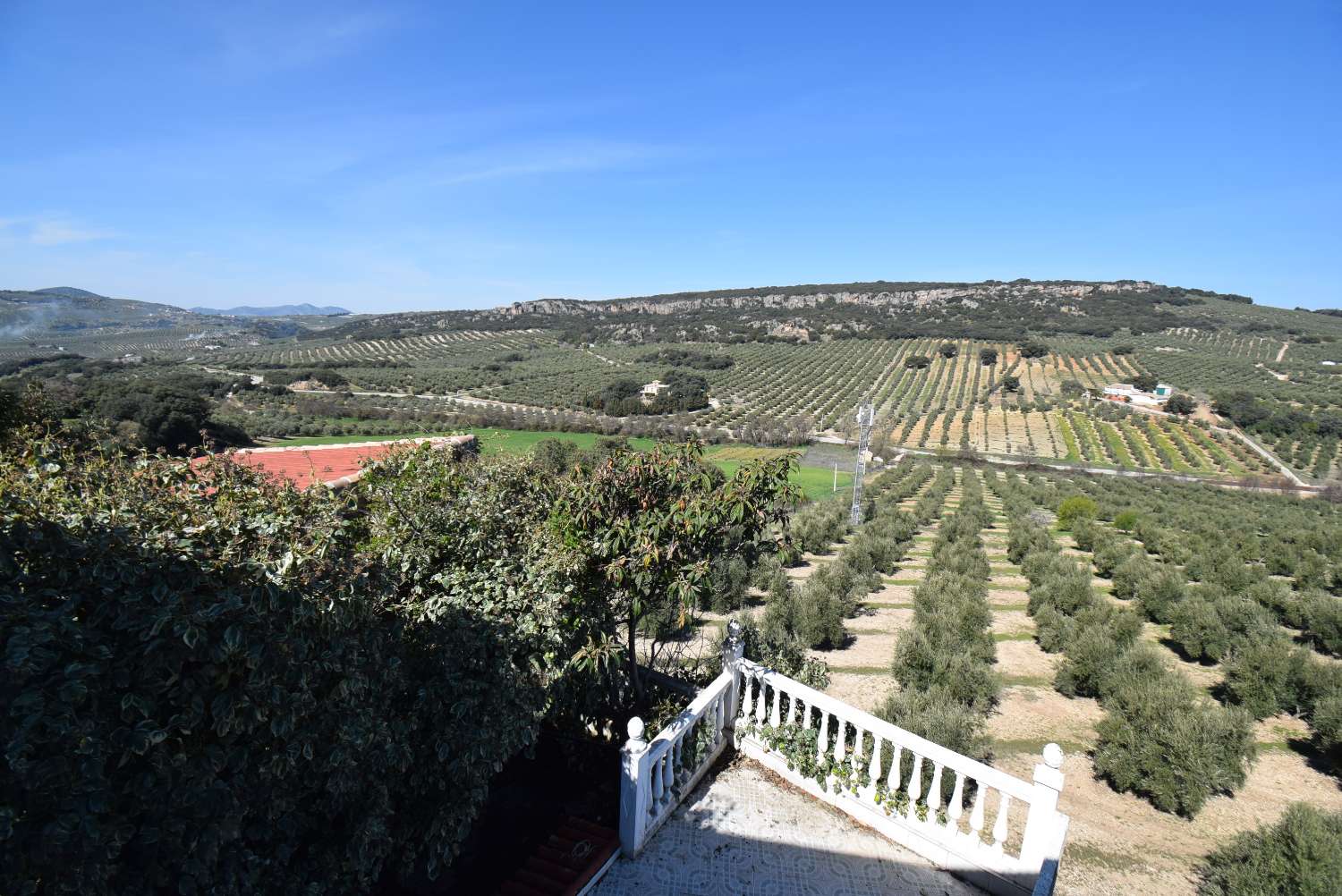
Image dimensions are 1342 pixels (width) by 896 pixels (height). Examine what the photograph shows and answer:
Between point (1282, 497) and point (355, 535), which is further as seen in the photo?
point (1282, 497)

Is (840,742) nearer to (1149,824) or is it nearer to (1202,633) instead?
(1149,824)

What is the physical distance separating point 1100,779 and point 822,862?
17.7ft

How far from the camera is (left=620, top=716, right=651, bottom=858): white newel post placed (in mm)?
4598

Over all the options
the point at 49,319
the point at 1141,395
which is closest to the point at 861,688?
the point at 1141,395

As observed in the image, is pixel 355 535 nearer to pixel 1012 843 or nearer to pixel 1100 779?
pixel 1012 843

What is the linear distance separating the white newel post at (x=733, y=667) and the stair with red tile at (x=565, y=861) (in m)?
1.74

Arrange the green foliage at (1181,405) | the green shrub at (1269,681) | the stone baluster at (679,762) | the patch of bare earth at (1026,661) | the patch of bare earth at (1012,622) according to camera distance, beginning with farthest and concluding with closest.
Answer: the green foliage at (1181,405) → the patch of bare earth at (1012,622) → the patch of bare earth at (1026,661) → the green shrub at (1269,681) → the stone baluster at (679,762)

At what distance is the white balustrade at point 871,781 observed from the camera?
170 inches

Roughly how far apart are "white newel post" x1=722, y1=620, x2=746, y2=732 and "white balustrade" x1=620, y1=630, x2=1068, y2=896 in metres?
0.01

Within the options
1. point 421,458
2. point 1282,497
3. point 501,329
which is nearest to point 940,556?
point 421,458

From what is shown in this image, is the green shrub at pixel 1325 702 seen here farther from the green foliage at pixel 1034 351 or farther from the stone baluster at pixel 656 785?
the green foliage at pixel 1034 351

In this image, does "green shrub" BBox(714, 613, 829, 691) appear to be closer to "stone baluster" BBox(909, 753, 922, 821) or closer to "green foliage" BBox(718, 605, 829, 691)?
"green foliage" BBox(718, 605, 829, 691)

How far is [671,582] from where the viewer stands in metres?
5.12

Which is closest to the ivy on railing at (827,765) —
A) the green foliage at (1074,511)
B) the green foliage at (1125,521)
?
the green foliage at (1074,511)
